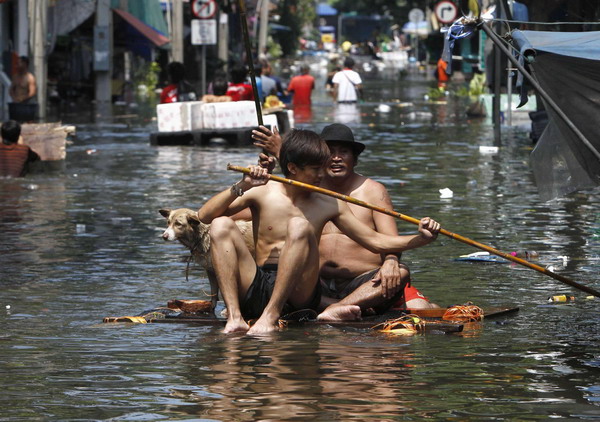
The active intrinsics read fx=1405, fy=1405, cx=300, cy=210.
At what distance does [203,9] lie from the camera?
31.1 m

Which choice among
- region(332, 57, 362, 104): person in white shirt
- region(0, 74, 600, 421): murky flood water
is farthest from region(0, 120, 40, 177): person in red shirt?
region(332, 57, 362, 104): person in white shirt

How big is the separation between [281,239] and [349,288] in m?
0.57

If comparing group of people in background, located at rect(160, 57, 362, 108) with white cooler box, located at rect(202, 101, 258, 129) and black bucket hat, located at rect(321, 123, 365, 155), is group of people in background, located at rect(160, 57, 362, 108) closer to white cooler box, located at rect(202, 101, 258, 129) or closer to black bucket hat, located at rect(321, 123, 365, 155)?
white cooler box, located at rect(202, 101, 258, 129)

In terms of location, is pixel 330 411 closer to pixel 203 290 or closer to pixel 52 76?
pixel 203 290

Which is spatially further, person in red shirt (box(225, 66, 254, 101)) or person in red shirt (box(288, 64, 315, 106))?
person in red shirt (box(288, 64, 315, 106))

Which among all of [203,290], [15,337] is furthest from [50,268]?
[15,337]

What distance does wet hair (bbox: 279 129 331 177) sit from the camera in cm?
825

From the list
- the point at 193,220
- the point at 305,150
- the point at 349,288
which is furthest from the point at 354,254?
the point at 193,220

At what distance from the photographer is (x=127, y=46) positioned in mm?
44125

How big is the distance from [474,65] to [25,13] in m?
19.3

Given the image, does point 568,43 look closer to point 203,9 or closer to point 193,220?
point 193,220

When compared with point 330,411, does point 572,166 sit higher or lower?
higher

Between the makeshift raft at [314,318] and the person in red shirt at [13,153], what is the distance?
848 cm

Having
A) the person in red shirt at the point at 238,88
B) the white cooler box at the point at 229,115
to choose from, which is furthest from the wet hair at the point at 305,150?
the person in red shirt at the point at 238,88
